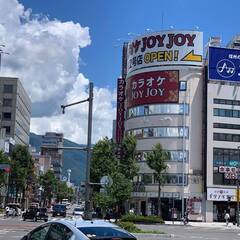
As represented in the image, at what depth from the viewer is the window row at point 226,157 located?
293ft

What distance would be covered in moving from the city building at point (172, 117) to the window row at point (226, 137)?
2746 millimetres

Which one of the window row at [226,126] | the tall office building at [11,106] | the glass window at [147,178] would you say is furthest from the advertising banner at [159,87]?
the tall office building at [11,106]

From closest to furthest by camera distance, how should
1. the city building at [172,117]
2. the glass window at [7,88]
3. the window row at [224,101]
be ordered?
the city building at [172,117], the window row at [224,101], the glass window at [7,88]

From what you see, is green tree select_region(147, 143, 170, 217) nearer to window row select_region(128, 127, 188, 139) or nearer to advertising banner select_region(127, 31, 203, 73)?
window row select_region(128, 127, 188, 139)

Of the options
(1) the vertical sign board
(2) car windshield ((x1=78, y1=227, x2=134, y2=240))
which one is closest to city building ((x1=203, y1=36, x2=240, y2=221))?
(1) the vertical sign board

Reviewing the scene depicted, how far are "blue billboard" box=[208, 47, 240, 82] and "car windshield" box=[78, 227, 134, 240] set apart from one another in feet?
265

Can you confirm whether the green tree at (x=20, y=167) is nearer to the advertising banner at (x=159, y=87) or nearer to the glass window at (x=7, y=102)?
the advertising banner at (x=159, y=87)

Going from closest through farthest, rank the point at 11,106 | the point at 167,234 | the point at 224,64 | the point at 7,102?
the point at 167,234 < the point at 224,64 < the point at 11,106 < the point at 7,102

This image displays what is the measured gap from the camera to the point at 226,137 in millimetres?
89750

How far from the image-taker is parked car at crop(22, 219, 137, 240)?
10648 mm

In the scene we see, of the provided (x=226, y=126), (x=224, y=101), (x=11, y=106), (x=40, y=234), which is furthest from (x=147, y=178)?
(x=40, y=234)

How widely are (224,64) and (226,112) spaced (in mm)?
7505

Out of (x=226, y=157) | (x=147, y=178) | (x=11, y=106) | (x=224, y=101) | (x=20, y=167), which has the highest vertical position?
(x=11, y=106)

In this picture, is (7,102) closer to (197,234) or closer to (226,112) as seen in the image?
(226,112)
